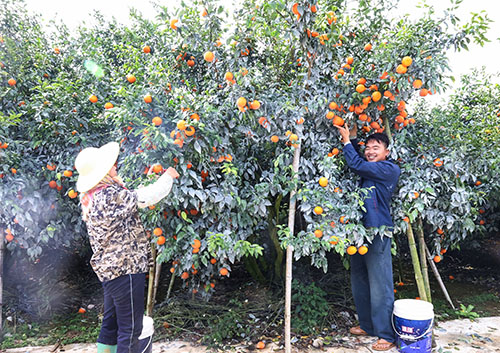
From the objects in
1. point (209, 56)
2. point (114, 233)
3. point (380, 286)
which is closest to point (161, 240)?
point (114, 233)

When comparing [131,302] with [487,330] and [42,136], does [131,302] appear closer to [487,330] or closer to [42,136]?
[42,136]

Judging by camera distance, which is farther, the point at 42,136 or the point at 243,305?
the point at 243,305

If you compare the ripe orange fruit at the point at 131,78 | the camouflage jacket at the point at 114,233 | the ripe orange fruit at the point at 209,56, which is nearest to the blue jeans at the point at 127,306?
the camouflage jacket at the point at 114,233

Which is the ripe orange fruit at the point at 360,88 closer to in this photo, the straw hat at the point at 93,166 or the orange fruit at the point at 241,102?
the orange fruit at the point at 241,102

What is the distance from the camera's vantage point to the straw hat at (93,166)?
1718 millimetres

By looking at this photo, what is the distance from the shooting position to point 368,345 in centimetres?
242

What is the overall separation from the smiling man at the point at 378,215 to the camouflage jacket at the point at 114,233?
146 cm

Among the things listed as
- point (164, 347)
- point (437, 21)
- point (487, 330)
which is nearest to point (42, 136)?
point (164, 347)

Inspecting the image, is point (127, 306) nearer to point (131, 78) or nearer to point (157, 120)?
point (157, 120)

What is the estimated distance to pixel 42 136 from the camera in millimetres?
2701

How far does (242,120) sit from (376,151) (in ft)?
3.29

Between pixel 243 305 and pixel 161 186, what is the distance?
1.73m

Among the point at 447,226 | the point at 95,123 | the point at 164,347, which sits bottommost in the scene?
the point at 164,347

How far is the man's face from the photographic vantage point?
2.36 metres
